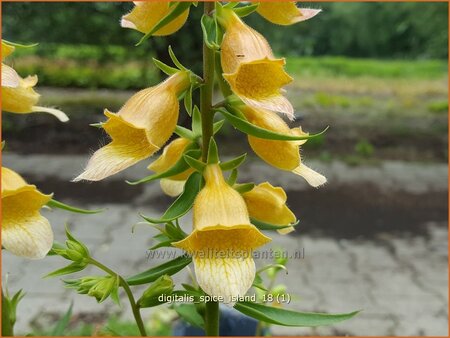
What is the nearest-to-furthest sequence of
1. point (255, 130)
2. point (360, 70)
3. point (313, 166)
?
point (255, 130), point (313, 166), point (360, 70)

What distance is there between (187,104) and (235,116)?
0.09 meters

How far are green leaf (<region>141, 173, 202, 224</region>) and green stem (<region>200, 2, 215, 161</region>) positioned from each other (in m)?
0.05

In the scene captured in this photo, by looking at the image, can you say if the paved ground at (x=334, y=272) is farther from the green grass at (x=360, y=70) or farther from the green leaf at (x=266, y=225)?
the green grass at (x=360, y=70)

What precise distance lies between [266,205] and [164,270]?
148 millimetres

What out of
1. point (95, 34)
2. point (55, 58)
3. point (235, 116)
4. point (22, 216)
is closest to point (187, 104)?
point (235, 116)

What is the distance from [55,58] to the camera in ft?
17.5

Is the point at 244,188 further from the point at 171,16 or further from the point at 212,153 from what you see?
the point at 171,16

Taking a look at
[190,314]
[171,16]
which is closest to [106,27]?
[190,314]

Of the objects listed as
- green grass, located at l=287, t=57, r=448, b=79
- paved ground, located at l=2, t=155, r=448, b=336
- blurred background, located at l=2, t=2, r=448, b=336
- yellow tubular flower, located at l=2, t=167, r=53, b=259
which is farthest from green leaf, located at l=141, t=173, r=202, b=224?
green grass, located at l=287, t=57, r=448, b=79

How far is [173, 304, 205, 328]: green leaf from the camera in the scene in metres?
0.87

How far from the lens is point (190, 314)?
88 cm

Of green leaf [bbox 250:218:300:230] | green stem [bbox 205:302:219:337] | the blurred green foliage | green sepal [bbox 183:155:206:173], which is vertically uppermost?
the blurred green foliage

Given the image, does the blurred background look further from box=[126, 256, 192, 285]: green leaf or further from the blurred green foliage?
box=[126, 256, 192, 285]: green leaf

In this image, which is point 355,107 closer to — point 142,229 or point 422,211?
point 422,211
